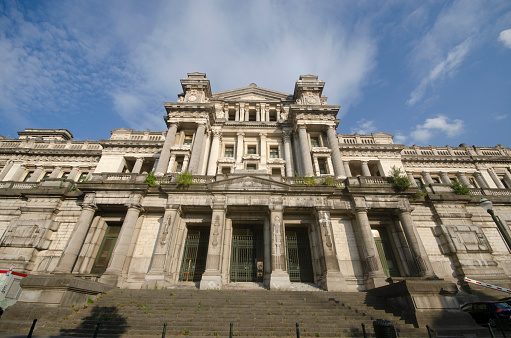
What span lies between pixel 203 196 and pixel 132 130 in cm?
2240

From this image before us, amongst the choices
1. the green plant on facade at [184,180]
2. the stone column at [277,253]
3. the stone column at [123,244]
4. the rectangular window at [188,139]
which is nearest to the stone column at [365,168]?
the stone column at [277,253]

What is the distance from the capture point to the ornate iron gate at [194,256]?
1792cm

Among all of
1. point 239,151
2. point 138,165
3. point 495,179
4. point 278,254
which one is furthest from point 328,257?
point 495,179

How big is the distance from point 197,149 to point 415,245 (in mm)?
21173

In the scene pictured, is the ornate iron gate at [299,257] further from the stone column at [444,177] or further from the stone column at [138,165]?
the stone column at [444,177]

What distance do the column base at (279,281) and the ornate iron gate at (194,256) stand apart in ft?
19.6

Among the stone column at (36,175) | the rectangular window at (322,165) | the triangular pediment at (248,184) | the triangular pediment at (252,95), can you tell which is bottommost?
the triangular pediment at (248,184)

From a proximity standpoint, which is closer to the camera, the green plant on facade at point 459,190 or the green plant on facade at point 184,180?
the green plant on facade at point 184,180

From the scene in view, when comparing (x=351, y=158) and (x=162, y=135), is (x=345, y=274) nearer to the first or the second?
(x=351, y=158)

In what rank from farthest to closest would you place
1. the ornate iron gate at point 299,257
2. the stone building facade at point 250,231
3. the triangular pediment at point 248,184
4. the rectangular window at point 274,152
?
the rectangular window at point 274,152, the triangular pediment at point 248,184, the ornate iron gate at point 299,257, the stone building facade at point 250,231

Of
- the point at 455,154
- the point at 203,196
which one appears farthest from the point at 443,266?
the point at 455,154

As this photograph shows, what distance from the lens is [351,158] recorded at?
3209 cm

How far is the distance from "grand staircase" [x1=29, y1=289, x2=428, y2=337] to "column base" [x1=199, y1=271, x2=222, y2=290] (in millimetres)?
1212

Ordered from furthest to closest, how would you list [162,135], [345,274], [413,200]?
[162,135]
[413,200]
[345,274]
